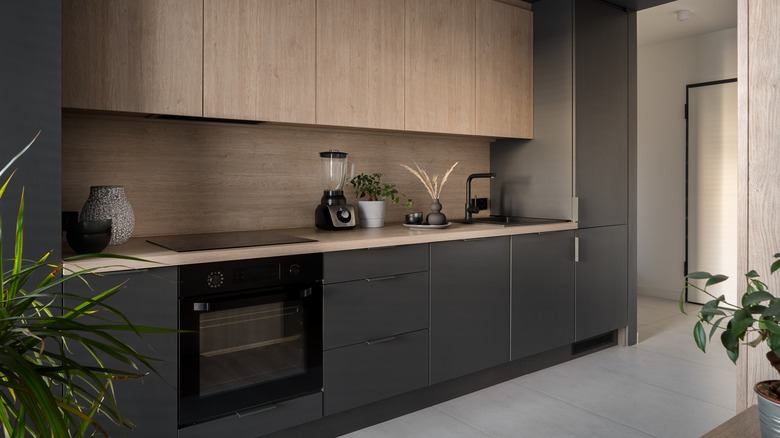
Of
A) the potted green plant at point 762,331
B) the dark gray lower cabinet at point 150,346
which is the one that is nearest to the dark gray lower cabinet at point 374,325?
the dark gray lower cabinet at point 150,346

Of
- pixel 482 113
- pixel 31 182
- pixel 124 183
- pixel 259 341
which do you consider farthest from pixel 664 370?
pixel 31 182

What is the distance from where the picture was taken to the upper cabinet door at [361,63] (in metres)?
2.72

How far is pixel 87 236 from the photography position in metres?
1.93

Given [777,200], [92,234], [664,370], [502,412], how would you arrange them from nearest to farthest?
[777,200] < [92,234] < [502,412] < [664,370]

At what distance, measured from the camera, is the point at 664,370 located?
11.2ft

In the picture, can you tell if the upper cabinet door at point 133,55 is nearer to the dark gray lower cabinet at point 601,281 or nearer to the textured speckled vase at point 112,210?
the textured speckled vase at point 112,210

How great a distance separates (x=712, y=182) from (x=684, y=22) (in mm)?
1456

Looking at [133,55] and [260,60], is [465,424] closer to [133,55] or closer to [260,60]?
[260,60]

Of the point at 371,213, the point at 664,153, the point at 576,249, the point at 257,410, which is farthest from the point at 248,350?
the point at 664,153

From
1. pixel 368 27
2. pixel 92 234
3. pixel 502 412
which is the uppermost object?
pixel 368 27

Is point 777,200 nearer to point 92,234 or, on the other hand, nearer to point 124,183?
point 92,234

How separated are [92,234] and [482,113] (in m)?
2.28

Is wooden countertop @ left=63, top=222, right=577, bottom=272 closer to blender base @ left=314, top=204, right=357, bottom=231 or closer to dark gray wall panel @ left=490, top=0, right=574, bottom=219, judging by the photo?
blender base @ left=314, top=204, right=357, bottom=231

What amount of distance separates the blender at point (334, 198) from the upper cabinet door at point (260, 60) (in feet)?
1.15
